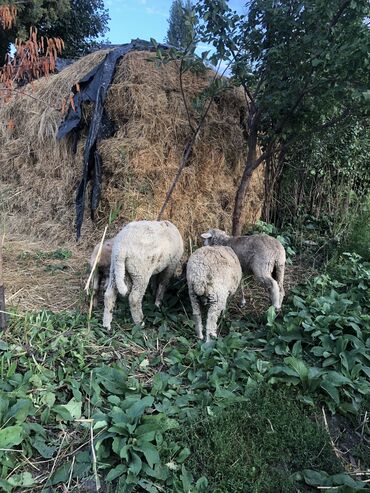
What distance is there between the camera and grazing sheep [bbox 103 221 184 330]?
3.45 meters

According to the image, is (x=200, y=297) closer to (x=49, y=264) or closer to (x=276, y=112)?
(x=49, y=264)

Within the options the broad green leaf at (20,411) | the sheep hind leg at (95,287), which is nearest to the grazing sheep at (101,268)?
the sheep hind leg at (95,287)

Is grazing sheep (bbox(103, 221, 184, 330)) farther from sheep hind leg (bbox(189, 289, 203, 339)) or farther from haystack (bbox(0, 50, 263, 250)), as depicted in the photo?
haystack (bbox(0, 50, 263, 250))

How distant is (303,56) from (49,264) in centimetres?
381

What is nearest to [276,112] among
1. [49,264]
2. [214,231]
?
[214,231]

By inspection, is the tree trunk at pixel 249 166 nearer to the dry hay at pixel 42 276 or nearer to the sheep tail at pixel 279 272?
the sheep tail at pixel 279 272

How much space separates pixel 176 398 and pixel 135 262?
48.1 inches

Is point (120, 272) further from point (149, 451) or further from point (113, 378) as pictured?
point (149, 451)

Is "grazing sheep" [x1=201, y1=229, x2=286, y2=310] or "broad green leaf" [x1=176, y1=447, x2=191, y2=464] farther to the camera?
"grazing sheep" [x1=201, y1=229, x2=286, y2=310]

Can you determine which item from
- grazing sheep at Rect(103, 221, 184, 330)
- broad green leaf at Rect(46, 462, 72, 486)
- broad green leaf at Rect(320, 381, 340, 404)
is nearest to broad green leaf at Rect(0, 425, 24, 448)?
broad green leaf at Rect(46, 462, 72, 486)

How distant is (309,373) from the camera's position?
2764mm

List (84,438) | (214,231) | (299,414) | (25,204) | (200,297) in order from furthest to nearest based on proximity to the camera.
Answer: (25,204), (214,231), (200,297), (299,414), (84,438)

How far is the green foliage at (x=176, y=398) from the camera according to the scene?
7.11ft

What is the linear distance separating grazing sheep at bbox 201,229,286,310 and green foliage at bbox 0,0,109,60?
513 inches
